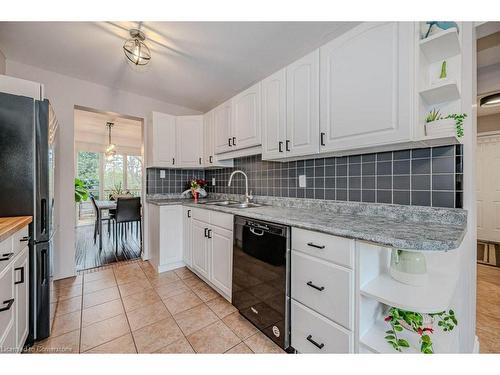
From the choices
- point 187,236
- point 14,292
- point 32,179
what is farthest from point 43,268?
point 187,236

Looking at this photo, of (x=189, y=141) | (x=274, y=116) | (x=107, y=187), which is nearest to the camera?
(x=274, y=116)

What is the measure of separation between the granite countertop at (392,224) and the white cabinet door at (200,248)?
492 millimetres

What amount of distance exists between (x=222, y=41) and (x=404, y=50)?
1371mm

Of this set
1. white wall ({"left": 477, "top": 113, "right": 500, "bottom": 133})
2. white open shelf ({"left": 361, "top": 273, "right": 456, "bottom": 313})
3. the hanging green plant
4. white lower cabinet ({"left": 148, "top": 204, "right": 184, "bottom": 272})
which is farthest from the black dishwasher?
white wall ({"left": 477, "top": 113, "right": 500, "bottom": 133})

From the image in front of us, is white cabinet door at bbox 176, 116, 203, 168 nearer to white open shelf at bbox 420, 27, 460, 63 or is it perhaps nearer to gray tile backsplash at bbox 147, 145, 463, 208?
gray tile backsplash at bbox 147, 145, 463, 208

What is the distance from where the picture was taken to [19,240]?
121 cm

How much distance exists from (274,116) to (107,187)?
6161 millimetres

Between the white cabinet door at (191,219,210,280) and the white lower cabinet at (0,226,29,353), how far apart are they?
1.30 metres

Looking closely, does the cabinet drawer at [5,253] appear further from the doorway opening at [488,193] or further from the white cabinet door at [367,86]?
the doorway opening at [488,193]

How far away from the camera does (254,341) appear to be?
1.49 m

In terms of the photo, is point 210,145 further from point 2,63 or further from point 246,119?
point 2,63
